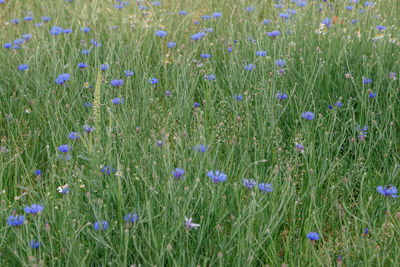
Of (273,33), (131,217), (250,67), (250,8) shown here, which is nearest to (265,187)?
(131,217)

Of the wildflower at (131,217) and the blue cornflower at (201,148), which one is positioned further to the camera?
the blue cornflower at (201,148)

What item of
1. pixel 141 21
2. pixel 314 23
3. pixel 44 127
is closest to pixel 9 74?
pixel 44 127

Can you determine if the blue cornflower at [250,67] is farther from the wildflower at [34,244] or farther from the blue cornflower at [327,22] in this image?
the wildflower at [34,244]

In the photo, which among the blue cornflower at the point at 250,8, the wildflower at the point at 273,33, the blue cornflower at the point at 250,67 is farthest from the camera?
the blue cornflower at the point at 250,8

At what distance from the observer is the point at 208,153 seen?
A: 6.66 feet

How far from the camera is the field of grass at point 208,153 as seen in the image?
1.80 meters

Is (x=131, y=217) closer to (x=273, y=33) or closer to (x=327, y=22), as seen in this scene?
(x=273, y=33)

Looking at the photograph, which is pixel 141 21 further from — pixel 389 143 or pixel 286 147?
pixel 389 143

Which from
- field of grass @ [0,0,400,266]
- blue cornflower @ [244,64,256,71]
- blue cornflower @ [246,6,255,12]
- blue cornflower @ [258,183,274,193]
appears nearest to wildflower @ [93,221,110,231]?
field of grass @ [0,0,400,266]

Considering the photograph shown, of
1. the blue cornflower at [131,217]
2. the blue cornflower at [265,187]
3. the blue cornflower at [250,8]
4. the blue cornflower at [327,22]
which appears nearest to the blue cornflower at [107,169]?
the blue cornflower at [131,217]

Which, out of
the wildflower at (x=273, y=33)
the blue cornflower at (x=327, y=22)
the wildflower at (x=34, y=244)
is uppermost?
the blue cornflower at (x=327, y=22)

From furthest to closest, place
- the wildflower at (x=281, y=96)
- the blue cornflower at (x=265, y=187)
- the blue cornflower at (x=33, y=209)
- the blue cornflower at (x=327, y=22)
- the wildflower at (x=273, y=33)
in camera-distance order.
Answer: the blue cornflower at (x=327, y=22) < the wildflower at (x=273, y=33) < the wildflower at (x=281, y=96) < the blue cornflower at (x=265, y=187) < the blue cornflower at (x=33, y=209)

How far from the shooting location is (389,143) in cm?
249

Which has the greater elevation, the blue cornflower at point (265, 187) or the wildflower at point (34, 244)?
the blue cornflower at point (265, 187)
